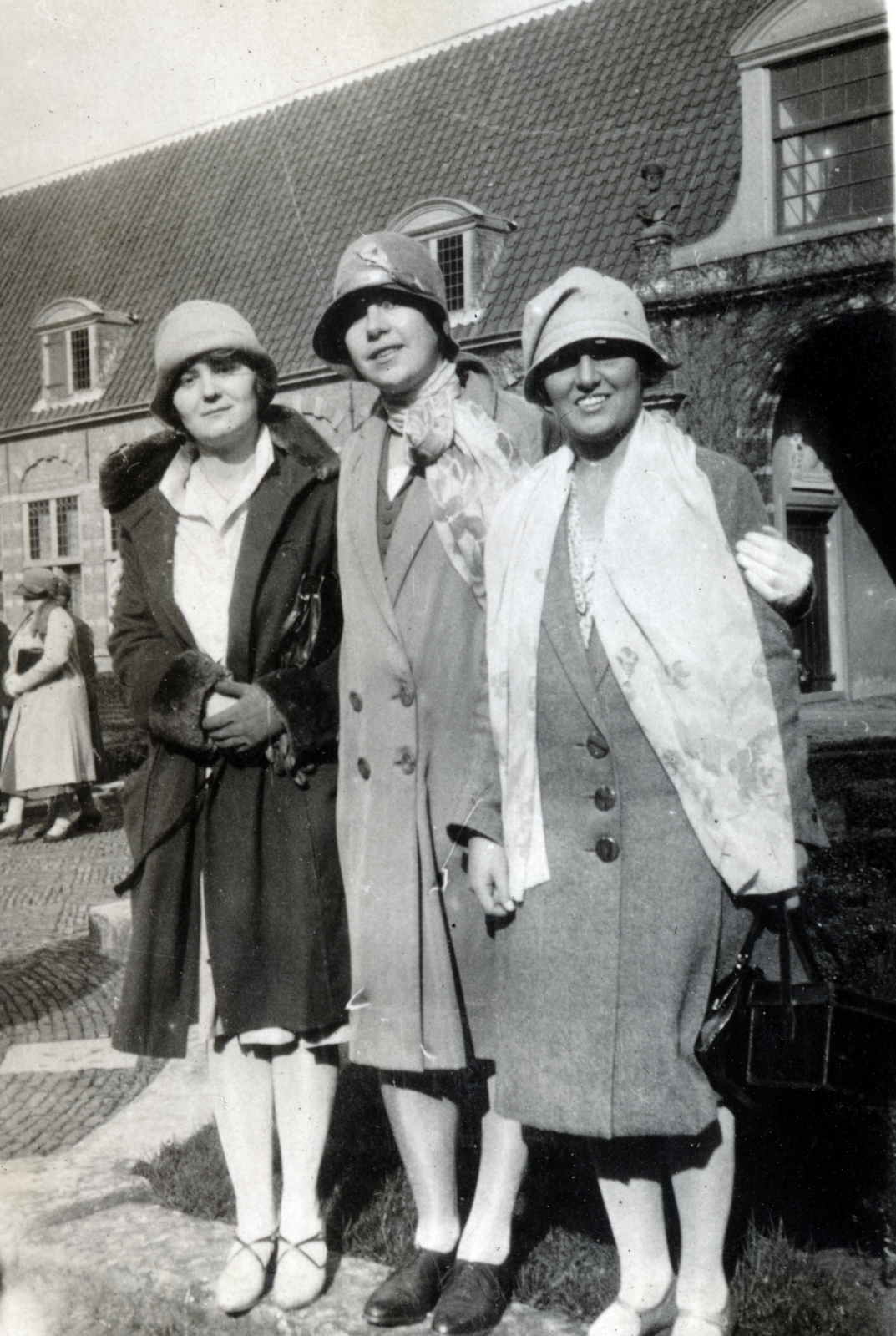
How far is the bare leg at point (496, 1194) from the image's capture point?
2.50m

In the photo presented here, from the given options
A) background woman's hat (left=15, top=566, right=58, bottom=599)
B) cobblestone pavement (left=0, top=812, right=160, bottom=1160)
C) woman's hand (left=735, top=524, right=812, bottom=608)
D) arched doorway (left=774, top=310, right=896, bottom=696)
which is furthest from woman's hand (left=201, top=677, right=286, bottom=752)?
arched doorway (left=774, top=310, right=896, bottom=696)

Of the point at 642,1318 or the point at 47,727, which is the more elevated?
the point at 47,727

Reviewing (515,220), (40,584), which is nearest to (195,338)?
(40,584)

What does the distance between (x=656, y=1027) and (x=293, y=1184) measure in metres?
0.96

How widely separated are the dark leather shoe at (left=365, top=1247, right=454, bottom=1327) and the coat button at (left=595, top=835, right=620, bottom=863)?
0.98 m

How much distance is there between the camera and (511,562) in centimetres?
235

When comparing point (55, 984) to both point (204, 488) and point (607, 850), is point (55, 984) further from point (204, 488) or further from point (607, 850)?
point (607, 850)

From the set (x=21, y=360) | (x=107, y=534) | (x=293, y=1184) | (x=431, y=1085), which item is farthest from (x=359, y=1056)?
(x=21, y=360)

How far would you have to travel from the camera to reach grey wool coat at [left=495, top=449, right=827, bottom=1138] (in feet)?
7.12

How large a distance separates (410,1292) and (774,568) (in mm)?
1599

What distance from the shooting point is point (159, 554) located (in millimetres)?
2793

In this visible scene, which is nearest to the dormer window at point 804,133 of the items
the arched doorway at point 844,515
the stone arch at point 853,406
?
the stone arch at point 853,406

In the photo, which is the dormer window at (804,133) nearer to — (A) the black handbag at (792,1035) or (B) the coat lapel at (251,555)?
(B) the coat lapel at (251,555)

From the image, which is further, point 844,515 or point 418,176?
point 844,515
